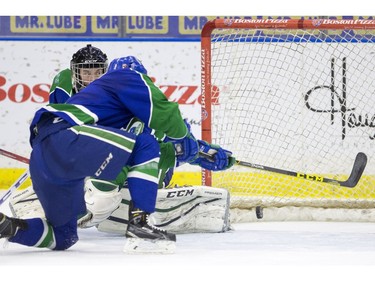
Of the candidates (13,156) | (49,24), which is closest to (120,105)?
(13,156)

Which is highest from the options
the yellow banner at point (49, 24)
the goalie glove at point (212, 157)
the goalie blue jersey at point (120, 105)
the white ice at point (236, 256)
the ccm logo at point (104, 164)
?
the yellow banner at point (49, 24)

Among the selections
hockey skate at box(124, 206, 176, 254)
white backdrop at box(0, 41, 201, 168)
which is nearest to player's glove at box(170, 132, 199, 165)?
hockey skate at box(124, 206, 176, 254)

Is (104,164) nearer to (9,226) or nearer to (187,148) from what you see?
(9,226)

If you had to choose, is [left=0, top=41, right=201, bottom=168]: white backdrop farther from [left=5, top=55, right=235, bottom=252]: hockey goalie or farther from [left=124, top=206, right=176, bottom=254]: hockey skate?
[left=124, top=206, right=176, bottom=254]: hockey skate

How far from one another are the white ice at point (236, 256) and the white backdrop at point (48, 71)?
6.22ft

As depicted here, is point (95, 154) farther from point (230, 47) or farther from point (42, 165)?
point (230, 47)

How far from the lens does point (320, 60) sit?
586 centimetres

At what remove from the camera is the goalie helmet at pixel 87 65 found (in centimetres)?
434

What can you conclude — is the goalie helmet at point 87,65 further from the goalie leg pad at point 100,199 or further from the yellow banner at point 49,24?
the yellow banner at point 49,24

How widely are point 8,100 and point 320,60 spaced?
204 centimetres

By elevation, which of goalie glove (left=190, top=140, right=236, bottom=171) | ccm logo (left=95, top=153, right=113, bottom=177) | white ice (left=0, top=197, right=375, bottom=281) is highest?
ccm logo (left=95, top=153, right=113, bottom=177)

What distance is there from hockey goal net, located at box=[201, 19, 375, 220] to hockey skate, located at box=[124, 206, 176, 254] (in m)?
1.78

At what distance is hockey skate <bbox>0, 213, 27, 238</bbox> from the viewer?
333 centimetres

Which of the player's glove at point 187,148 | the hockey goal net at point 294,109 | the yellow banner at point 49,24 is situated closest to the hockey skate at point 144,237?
the player's glove at point 187,148
